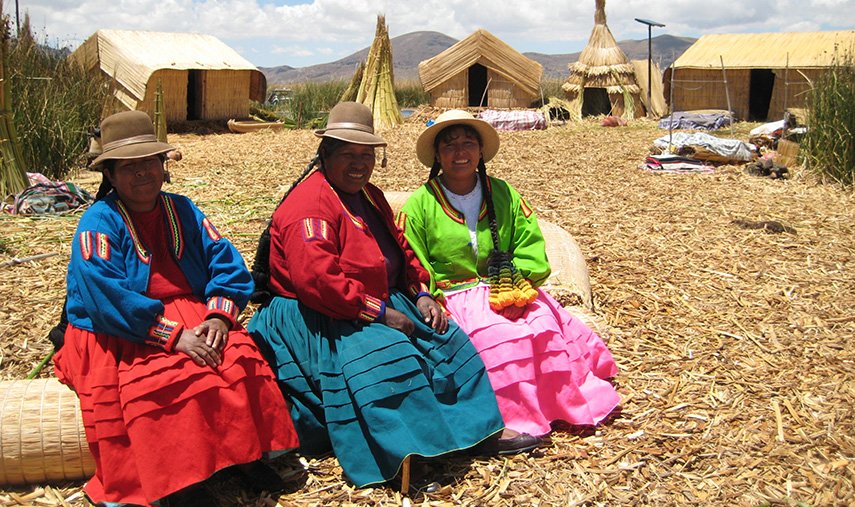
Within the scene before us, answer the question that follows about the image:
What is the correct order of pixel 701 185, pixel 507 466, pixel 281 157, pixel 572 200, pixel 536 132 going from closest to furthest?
pixel 507 466, pixel 572 200, pixel 701 185, pixel 281 157, pixel 536 132

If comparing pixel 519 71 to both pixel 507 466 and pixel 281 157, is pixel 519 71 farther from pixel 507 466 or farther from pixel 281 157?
pixel 507 466

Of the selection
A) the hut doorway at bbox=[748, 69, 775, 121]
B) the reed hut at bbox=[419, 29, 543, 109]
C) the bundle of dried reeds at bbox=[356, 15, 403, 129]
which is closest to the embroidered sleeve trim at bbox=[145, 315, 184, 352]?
the bundle of dried reeds at bbox=[356, 15, 403, 129]

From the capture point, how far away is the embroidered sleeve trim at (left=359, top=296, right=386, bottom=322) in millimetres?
2738

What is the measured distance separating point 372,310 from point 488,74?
46.7 feet

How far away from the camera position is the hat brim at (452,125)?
10.7 feet

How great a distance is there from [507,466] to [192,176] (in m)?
6.36

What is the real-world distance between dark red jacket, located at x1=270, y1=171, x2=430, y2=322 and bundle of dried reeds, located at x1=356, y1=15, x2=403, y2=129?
10.8 meters

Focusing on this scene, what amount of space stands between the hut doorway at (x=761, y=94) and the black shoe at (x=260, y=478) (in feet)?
61.2

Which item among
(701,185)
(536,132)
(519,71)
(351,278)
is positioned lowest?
(351,278)

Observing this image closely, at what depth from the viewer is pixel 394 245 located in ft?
10.2

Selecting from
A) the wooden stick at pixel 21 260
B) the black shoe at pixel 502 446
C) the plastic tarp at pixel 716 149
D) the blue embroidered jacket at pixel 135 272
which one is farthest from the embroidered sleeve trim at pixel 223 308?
the plastic tarp at pixel 716 149

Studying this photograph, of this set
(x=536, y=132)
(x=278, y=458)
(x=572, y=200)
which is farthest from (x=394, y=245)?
(x=536, y=132)

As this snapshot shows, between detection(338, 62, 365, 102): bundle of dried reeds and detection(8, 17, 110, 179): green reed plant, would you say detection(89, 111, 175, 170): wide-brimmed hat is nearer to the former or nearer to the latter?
detection(8, 17, 110, 179): green reed plant

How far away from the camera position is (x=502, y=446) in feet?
9.14
